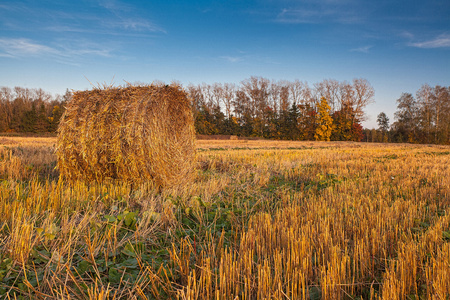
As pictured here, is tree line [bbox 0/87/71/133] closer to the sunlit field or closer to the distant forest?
the distant forest

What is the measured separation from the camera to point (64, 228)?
9.07ft

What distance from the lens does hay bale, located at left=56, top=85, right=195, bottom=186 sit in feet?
17.1

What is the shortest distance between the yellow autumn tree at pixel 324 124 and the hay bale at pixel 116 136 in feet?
160

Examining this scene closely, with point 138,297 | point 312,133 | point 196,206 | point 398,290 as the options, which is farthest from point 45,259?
point 312,133

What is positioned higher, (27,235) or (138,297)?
(27,235)

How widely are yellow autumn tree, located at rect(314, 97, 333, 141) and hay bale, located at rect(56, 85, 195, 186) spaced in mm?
48804

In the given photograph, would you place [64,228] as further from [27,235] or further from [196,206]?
[196,206]

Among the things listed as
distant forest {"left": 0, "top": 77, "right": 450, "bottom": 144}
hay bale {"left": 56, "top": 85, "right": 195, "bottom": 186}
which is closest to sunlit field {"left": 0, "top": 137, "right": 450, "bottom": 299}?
hay bale {"left": 56, "top": 85, "right": 195, "bottom": 186}

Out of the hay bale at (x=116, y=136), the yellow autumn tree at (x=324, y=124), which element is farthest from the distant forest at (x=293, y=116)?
the hay bale at (x=116, y=136)

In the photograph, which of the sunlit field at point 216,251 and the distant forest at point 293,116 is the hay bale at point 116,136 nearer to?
the sunlit field at point 216,251

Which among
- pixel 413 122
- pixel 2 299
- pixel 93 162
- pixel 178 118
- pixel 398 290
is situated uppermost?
pixel 413 122

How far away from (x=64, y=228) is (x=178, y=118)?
4475mm

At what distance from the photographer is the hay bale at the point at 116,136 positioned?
17.1ft

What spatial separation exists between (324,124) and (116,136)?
50.9 m
